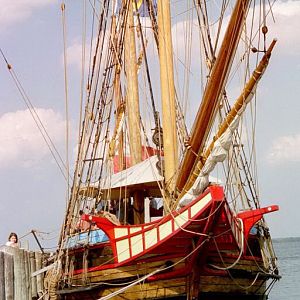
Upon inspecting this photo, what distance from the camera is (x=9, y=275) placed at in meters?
16.7

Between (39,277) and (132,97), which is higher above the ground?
(132,97)

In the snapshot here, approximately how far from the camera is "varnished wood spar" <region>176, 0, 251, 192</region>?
1257 centimetres

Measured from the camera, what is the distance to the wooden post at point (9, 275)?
53.7 ft

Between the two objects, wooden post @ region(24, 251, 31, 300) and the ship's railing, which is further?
wooden post @ region(24, 251, 31, 300)

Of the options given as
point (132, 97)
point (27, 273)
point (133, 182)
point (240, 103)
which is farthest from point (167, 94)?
point (27, 273)

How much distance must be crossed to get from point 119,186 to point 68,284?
2.91 metres

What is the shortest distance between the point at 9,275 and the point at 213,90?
269 inches

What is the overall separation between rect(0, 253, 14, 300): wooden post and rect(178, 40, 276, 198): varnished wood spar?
15.6 feet

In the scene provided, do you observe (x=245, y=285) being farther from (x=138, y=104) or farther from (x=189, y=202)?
(x=138, y=104)

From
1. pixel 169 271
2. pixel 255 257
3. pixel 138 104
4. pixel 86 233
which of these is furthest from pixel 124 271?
pixel 138 104

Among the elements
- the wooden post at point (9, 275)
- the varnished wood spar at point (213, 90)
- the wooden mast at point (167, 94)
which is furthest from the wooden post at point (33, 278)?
the varnished wood spar at point (213, 90)

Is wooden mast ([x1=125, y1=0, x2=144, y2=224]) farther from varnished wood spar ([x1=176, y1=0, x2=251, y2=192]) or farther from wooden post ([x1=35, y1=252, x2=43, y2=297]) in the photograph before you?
varnished wood spar ([x1=176, y1=0, x2=251, y2=192])

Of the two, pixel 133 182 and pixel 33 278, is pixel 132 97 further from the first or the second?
pixel 33 278

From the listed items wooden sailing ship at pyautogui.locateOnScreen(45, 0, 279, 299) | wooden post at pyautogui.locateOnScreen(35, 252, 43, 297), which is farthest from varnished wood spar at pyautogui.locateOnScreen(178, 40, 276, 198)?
wooden post at pyautogui.locateOnScreen(35, 252, 43, 297)
